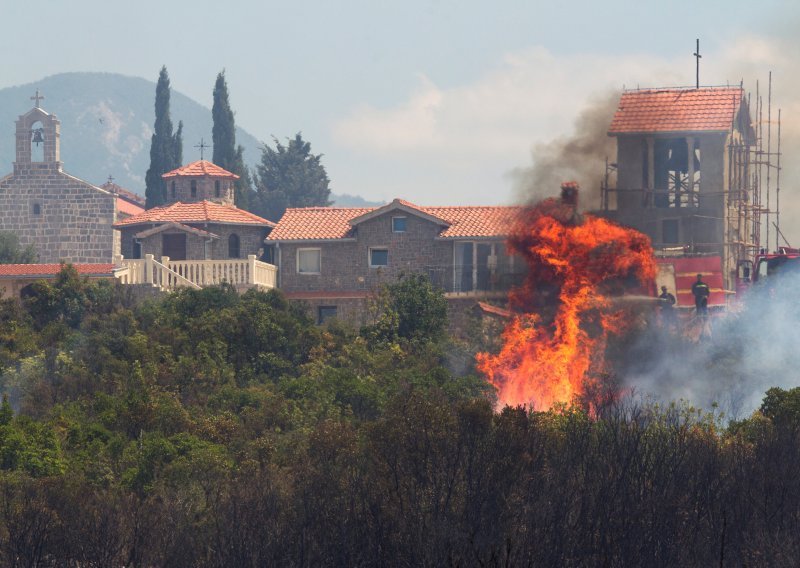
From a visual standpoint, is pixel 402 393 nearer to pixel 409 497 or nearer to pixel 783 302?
pixel 409 497

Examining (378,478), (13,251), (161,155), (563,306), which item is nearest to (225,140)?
(161,155)

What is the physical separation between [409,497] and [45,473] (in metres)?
10.6

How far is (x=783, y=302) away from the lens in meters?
65.7

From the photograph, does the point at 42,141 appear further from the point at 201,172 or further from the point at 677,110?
the point at 677,110

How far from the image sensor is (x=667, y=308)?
6059cm

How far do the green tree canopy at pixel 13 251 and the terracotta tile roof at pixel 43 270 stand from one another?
636 centimetres

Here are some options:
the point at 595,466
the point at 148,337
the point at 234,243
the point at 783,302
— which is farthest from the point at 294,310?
the point at 595,466

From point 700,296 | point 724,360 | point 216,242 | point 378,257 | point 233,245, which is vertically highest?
point 216,242

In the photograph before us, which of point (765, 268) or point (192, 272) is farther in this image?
point (192, 272)

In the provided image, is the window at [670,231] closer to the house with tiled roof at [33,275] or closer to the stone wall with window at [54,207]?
the house with tiled roof at [33,275]

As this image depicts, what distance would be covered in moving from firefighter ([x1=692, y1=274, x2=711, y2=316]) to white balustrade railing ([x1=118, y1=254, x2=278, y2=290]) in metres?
17.0

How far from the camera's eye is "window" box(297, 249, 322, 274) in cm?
7262

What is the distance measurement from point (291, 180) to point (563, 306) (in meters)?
60.0

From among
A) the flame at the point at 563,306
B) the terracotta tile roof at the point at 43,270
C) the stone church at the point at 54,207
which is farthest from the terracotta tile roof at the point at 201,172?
the flame at the point at 563,306
